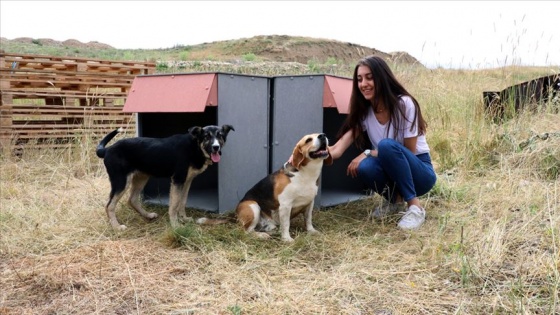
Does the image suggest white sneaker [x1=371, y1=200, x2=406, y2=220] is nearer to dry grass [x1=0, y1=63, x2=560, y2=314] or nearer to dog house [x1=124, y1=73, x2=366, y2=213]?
dry grass [x1=0, y1=63, x2=560, y2=314]

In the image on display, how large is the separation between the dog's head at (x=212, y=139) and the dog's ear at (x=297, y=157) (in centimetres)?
61

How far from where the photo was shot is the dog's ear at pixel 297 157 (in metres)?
3.87

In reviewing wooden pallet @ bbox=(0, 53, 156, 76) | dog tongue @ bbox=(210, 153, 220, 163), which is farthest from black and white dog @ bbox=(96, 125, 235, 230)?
wooden pallet @ bbox=(0, 53, 156, 76)

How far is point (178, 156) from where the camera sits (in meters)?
4.21

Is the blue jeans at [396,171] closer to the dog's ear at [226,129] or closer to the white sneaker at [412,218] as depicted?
the white sneaker at [412,218]

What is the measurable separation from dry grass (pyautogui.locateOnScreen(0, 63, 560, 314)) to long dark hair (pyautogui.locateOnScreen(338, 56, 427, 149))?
2.84ft

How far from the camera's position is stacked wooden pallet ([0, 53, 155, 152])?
7312mm

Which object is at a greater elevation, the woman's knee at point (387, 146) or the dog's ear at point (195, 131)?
the dog's ear at point (195, 131)

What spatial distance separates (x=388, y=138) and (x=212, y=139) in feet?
4.78

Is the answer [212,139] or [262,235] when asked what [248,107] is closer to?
[212,139]

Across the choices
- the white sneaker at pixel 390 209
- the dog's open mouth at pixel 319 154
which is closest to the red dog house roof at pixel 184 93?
the dog's open mouth at pixel 319 154

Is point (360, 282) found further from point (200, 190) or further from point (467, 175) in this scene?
point (200, 190)

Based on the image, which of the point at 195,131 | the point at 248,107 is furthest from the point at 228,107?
the point at 195,131

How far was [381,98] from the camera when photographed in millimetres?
4133
